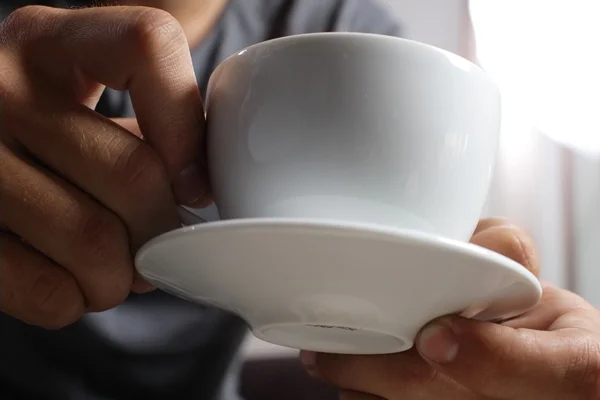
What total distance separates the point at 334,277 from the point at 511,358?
183 millimetres

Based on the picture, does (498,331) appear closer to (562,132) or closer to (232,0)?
(232,0)

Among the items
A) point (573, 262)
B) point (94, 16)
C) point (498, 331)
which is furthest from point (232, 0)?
point (573, 262)

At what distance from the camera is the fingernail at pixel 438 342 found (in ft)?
1.32

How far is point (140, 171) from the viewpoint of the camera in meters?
0.38

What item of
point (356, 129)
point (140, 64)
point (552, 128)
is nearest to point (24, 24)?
point (140, 64)

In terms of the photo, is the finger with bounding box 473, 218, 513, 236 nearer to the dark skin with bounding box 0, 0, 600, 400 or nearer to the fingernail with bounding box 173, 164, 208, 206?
the dark skin with bounding box 0, 0, 600, 400

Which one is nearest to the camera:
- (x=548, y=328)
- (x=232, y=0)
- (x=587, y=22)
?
(x=548, y=328)

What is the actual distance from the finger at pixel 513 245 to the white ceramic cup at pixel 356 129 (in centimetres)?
18

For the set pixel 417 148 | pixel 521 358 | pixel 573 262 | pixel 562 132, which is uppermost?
pixel 417 148

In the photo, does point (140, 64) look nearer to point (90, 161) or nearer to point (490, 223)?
point (90, 161)

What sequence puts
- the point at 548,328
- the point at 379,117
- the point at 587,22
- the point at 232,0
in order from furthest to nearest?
the point at 587,22
the point at 232,0
the point at 548,328
the point at 379,117

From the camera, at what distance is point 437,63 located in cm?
37

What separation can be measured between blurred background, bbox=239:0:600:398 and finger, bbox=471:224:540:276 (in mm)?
701

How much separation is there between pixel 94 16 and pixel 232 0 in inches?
21.9
